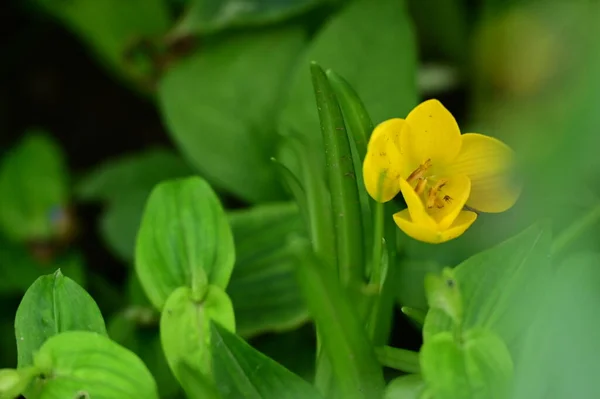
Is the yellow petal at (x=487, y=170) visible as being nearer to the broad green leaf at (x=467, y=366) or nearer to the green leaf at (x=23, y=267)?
the broad green leaf at (x=467, y=366)

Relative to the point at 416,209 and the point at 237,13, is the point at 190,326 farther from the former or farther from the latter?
the point at 237,13

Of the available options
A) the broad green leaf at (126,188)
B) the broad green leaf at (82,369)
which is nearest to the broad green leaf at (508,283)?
the broad green leaf at (82,369)

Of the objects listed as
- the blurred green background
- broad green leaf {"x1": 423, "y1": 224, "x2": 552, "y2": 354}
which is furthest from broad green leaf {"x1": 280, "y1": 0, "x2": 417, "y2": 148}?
broad green leaf {"x1": 423, "y1": 224, "x2": 552, "y2": 354}

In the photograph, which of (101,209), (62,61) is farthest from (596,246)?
(62,61)

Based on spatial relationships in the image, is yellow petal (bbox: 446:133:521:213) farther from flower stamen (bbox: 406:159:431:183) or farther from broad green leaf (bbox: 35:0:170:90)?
broad green leaf (bbox: 35:0:170:90)

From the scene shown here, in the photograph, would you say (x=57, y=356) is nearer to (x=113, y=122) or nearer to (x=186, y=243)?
(x=186, y=243)

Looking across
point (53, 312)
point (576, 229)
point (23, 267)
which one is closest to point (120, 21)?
point (23, 267)
